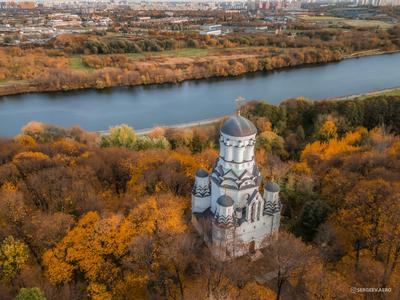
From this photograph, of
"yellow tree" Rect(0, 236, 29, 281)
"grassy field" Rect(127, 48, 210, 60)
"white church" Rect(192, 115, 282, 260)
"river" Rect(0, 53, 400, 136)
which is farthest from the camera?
"grassy field" Rect(127, 48, 210, 60)

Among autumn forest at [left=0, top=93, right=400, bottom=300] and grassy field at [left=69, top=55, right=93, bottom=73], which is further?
grassy field at [left=69, top=55, right=93, bottom=73]

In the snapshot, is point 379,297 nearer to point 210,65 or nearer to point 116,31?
point 210,65

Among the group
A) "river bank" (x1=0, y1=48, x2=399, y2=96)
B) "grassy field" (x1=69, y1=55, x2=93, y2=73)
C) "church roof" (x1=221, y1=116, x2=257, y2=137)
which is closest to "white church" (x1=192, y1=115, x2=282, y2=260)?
"church roof" (x1=221, y1=116, x2=257, y2=137)

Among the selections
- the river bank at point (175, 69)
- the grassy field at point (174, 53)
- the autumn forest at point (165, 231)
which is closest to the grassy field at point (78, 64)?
the river bank at point (175, 69)

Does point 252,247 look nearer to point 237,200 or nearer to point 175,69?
point 237,200

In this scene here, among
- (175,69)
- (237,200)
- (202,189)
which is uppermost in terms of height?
(237,200)

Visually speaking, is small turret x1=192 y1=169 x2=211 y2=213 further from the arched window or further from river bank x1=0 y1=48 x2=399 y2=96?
river bank x1=0 y1=48 x2=399 y2=96

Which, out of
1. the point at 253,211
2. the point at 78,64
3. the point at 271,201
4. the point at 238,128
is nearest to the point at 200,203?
the point at 253,211
